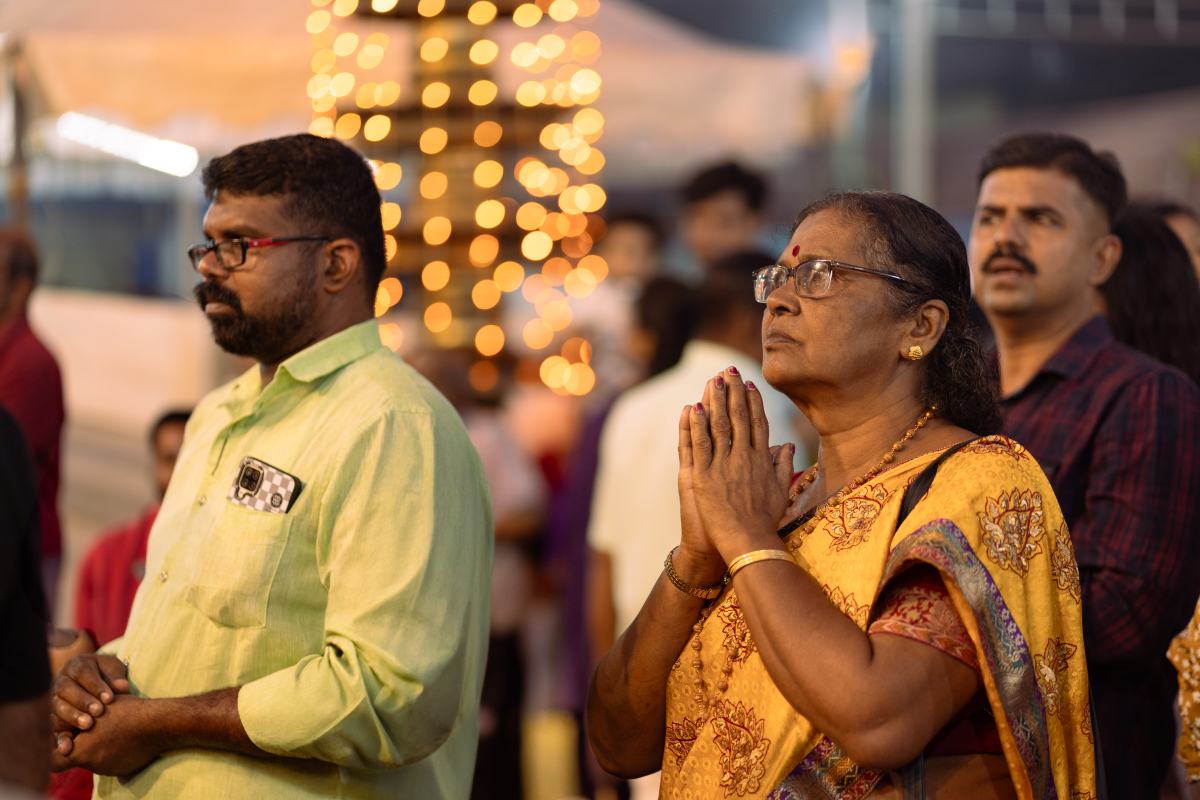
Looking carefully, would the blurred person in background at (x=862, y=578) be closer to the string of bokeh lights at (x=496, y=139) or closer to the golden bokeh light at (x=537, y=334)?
the string of bokeh lights at (x=496, y=139)

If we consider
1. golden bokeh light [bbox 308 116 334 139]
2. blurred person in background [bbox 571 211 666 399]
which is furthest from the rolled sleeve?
blurred person in background [bbox 571 211 666 399]

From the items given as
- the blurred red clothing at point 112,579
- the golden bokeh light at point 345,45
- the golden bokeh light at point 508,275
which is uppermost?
the golden bokeh light at point 345,45

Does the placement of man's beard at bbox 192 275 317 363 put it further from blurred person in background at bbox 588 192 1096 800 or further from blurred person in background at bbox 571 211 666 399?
blurred person in background at bbox 571 211 666 399

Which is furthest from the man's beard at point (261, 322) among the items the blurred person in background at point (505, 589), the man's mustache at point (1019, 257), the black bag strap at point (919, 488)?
the blurred person in background at point (505, 589)

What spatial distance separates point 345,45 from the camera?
5.86 m

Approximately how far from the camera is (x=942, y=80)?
18.4m

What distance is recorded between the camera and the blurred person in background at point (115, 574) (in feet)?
12.9

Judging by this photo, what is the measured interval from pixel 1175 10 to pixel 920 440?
53.8 feet

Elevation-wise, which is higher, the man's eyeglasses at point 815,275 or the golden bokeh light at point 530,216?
the man's eyeglasses at point 815,275

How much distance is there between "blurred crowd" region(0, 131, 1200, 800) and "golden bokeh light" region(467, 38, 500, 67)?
41.6 inches

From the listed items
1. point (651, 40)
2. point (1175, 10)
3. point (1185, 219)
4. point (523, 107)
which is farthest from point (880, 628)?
point (1175, 10)

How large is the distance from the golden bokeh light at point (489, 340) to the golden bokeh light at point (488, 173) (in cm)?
59

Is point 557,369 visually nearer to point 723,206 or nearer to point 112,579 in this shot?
point 723,206

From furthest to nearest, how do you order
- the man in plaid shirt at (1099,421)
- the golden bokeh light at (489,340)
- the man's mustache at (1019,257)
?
the golden bokeh light at (489,340)
the man's mustache at (1019,257)
the man in plaid shirt at (1099,421)
